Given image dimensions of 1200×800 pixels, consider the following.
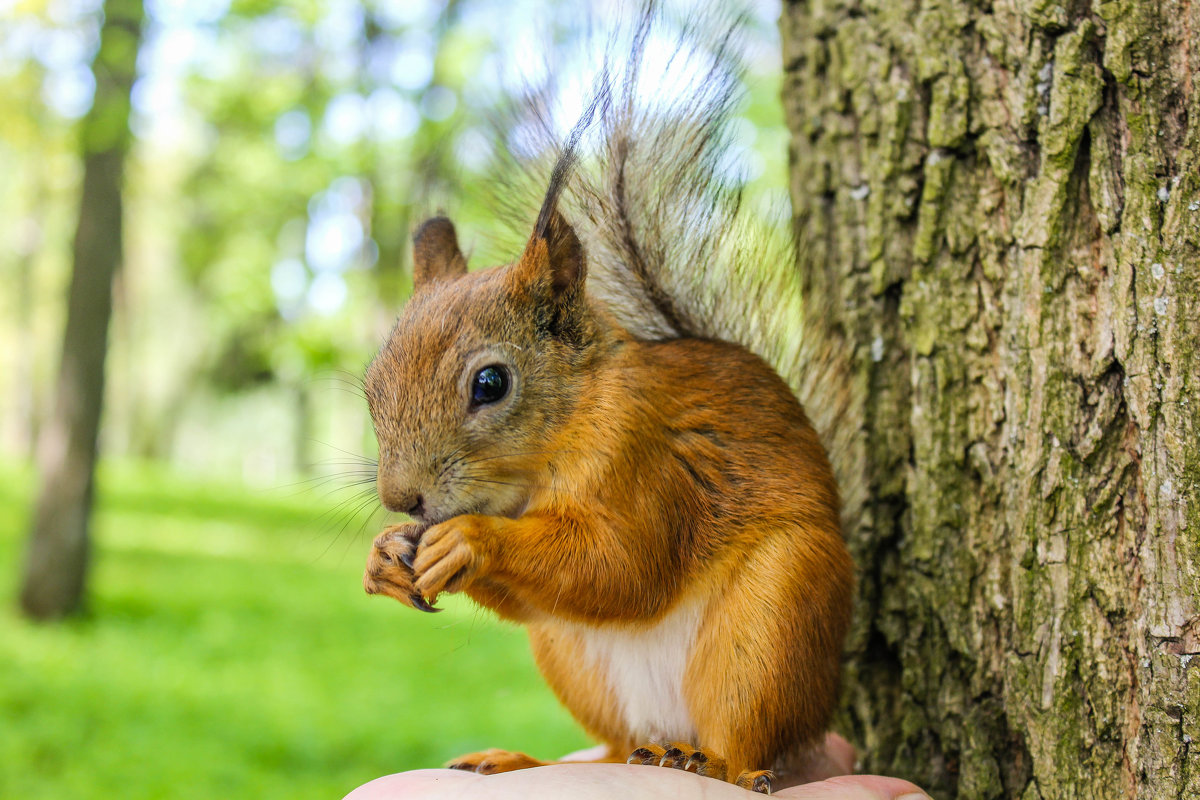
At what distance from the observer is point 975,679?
1.51 meters

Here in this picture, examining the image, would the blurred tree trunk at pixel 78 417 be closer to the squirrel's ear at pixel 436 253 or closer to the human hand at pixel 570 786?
the squirrel's ear at pixel 436 253

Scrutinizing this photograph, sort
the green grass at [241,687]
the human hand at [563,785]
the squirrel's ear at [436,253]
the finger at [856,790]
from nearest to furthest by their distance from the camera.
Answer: the human hand at [563,785], the finger at [856,790], the squirrel's ear at [436,253], the green grass at [241,687]

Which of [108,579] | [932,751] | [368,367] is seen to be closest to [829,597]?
[932,751]

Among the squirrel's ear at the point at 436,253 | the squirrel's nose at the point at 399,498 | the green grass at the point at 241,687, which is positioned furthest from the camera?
the green grass at the point at 241,687

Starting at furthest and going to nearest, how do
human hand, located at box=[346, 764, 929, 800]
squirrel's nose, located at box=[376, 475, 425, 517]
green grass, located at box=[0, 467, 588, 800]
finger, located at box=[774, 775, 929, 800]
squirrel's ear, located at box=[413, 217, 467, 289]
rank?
green grass, located at box=[0, 467, 588, 800]
squirrel's ear, located at box=[413, 217, 467, 289]
squirrel's nose, located at box=[376, 475, 425, 517]
finger, located at box=[774, 775, 929, 800]
human hand, located at box=[346, 764, 929, 800]

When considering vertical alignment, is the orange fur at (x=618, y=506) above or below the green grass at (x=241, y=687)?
above

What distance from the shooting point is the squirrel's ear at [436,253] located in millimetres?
1715

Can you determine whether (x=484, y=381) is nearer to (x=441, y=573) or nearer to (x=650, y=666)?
(x=441, y=573)

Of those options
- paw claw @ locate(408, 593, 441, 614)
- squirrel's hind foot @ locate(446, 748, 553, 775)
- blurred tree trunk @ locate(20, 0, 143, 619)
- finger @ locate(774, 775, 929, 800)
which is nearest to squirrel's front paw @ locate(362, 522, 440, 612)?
paw claw @ locate(408, 593, 441, 614)

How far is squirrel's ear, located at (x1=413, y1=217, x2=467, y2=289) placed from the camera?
1715 millimetres

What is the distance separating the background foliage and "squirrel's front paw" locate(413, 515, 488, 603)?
268mm

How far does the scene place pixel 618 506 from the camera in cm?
138

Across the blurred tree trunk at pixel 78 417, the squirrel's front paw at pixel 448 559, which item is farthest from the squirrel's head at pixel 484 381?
the blurred tree trunk at pixel 78 417

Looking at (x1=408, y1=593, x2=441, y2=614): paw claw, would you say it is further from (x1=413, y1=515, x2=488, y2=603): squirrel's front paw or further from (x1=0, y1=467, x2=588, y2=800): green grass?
(x1=0, y1=467, x2=588, y2=800): green grass
